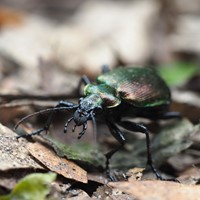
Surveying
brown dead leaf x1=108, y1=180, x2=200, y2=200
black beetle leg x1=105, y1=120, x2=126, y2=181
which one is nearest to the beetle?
black beetle leg x1=105, y1=120, x2=126, y2=181

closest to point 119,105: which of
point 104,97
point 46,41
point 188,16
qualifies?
point 104,97

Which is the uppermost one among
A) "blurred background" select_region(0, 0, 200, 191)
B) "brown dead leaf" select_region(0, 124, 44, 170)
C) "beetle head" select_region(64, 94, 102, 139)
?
"beetle head" select_region(64, 94, 102, 139)

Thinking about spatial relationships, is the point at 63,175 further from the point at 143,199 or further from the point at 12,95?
the point at 12,95

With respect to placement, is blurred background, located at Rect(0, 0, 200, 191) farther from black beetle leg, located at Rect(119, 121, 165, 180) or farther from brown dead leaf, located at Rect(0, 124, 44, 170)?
brown dead leaf, located at Rect(0, 124, 44, 170)

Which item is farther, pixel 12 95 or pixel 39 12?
pixel 39 12

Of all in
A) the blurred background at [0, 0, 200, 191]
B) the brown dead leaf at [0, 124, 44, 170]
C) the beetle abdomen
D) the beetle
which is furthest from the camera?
the blurred background at [0, 0, 200, 191]

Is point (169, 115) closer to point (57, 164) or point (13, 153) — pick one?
point (57, 164)

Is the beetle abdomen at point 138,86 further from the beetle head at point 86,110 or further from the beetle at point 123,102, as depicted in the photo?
the beetle head at point 86,110

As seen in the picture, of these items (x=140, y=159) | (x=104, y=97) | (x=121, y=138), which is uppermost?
(x=104, y=97)

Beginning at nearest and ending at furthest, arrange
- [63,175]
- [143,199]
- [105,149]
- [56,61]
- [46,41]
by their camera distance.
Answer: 1. [143,199]
2. [63,175]
3. [105,149]
4. [56,61]
5. [46,41]
